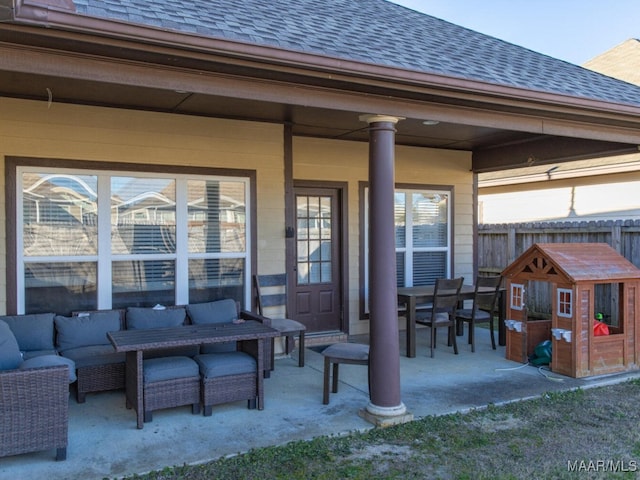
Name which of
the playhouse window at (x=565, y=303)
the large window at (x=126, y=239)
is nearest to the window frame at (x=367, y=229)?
the large window at (x=126, y=239)

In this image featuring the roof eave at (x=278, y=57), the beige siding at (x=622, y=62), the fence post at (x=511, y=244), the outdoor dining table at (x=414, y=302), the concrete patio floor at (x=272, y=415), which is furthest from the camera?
the beige siding at (x=622, y=62)

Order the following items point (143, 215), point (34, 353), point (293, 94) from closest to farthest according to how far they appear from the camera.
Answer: point (293, 94) < point (34, 353) < point (143, 215)

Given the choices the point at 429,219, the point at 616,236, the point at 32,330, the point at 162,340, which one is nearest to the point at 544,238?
the point at 616,236

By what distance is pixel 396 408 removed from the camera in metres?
4.24

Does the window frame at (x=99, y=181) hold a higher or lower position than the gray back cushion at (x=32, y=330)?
higher

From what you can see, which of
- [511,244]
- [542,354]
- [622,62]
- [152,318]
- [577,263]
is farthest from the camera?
[622,62]

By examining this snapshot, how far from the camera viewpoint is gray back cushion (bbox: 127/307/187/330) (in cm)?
508

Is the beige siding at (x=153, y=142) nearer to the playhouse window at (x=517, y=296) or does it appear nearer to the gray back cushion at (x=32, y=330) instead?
the gray back cushion at (x=32, y=330)

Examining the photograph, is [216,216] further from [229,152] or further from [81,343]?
[81,343]

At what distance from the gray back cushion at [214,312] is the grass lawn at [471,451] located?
1.90 meters

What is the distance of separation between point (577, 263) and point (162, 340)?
410 cm

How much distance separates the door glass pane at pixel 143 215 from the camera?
5.41m

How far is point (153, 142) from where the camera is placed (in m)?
5.54

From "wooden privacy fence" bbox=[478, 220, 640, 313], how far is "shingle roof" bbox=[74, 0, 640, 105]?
2384 mm
